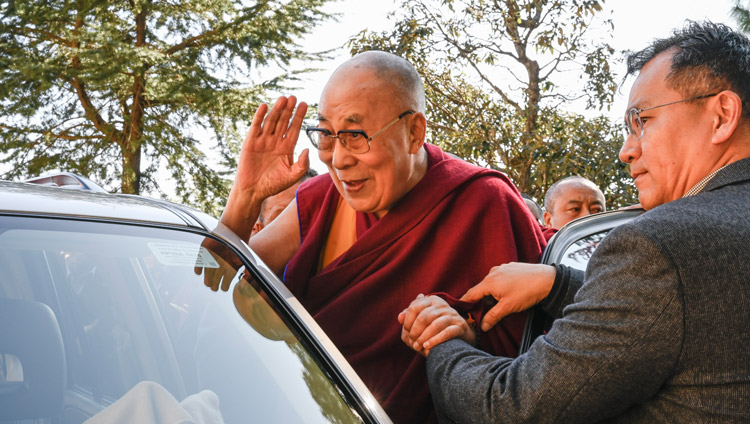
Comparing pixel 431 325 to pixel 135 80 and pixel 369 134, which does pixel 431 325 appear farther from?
pixel 135 80

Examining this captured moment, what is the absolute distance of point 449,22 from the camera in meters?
7.86

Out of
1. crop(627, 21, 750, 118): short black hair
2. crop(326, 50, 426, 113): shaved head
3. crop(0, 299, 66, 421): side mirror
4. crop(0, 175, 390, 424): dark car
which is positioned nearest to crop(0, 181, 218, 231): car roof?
crop(0, 175, 390, 424): dark car

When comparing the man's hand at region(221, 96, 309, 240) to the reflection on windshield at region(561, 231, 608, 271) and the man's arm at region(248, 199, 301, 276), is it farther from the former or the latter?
the reflection on windshield at region(561, 231, 608, 271)

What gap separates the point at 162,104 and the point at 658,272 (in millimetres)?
15566

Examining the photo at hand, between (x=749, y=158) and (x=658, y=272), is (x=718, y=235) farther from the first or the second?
(x=749, y=158)

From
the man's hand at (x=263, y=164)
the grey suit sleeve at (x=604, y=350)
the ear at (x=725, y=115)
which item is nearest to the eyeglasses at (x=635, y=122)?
the ear at (x=725, y=115)

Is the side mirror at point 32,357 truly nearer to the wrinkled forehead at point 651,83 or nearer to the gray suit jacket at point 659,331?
the gray suit jacket at point 659,331

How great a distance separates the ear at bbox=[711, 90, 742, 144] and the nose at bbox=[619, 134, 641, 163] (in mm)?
160

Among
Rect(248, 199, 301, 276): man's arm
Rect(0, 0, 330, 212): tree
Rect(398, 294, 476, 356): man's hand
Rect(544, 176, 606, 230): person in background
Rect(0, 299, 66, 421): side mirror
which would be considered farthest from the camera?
Rect(0, 0, 330, 212): tree

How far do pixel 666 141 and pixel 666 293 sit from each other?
409 millimetres

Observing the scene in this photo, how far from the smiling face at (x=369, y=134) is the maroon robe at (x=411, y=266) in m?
0.09

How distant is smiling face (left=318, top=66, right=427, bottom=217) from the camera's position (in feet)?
7.58

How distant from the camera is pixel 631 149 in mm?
1558

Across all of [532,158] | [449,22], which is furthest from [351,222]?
[449,22]
